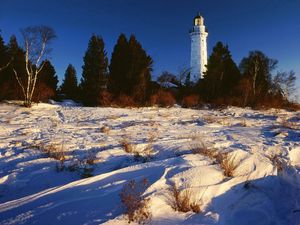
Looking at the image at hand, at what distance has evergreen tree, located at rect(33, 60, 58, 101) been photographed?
2297 cm

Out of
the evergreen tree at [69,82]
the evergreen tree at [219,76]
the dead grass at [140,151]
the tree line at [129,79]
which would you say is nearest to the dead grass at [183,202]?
the dead grass at [140,151]

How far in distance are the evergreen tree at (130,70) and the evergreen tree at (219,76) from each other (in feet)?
23.6

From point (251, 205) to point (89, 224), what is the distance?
253 centimetres

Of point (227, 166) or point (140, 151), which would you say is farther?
point (140, 151)

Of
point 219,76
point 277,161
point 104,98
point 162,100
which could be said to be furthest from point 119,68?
point 277,161

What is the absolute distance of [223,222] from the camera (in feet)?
12.3

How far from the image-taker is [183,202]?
3.79 meters

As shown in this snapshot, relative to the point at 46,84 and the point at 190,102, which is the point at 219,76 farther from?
the point at 46,84

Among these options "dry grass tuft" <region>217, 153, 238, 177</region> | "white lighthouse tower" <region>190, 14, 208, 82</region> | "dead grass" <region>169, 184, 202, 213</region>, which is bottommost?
"dead grass" <region>169, 184, 202, 213</region>

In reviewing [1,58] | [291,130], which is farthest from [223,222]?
[1,58]

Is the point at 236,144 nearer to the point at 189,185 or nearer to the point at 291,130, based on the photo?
the point at 189,185

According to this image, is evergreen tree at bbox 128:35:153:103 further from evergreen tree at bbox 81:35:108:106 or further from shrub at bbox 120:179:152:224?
shrub at bbox 120:179:152:224

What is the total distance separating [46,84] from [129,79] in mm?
9444

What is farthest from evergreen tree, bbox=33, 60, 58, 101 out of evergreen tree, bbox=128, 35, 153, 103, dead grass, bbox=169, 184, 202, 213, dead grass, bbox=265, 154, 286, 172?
dead grass, bbox=169, 184, 202, 213
